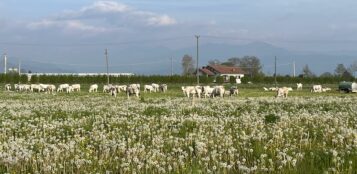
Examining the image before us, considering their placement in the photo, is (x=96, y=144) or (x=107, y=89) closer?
(x=96, y=144)

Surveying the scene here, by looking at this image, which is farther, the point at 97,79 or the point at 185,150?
the point at 97,79

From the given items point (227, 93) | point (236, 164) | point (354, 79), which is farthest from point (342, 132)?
point (354, 79)

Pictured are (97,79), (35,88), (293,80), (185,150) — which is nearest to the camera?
(185,150)

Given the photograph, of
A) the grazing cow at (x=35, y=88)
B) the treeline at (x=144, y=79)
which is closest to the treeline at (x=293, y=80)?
the treeline at (x=144, y=79)

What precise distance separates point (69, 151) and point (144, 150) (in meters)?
1.59

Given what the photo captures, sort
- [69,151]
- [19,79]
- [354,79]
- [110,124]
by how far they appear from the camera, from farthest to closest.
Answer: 1. [354,79]
2. [19,79]
3. [110,124]
4. [69,151]

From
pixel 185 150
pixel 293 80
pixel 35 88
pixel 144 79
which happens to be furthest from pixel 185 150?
pixel 293 80

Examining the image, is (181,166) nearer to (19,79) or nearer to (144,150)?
(144,150)

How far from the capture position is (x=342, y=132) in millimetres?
14031

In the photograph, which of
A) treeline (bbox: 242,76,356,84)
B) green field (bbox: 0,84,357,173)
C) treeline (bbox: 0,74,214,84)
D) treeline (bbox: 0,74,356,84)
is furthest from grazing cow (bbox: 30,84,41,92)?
green field (bbox: 0,84,357,173)

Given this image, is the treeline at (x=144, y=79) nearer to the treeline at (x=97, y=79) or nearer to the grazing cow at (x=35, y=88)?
the treeline at (x=97, y=79)

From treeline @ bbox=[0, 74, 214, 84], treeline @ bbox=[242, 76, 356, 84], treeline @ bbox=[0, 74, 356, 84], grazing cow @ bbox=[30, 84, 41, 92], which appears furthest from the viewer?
treeline @ bbox=[242, 76, 356, 84]

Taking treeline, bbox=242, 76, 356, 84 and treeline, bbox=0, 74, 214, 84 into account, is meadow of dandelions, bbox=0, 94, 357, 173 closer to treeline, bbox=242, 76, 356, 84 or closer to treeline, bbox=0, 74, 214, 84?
treeline, bbox=0, 74, 214, 84

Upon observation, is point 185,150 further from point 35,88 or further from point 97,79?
point 97,79
